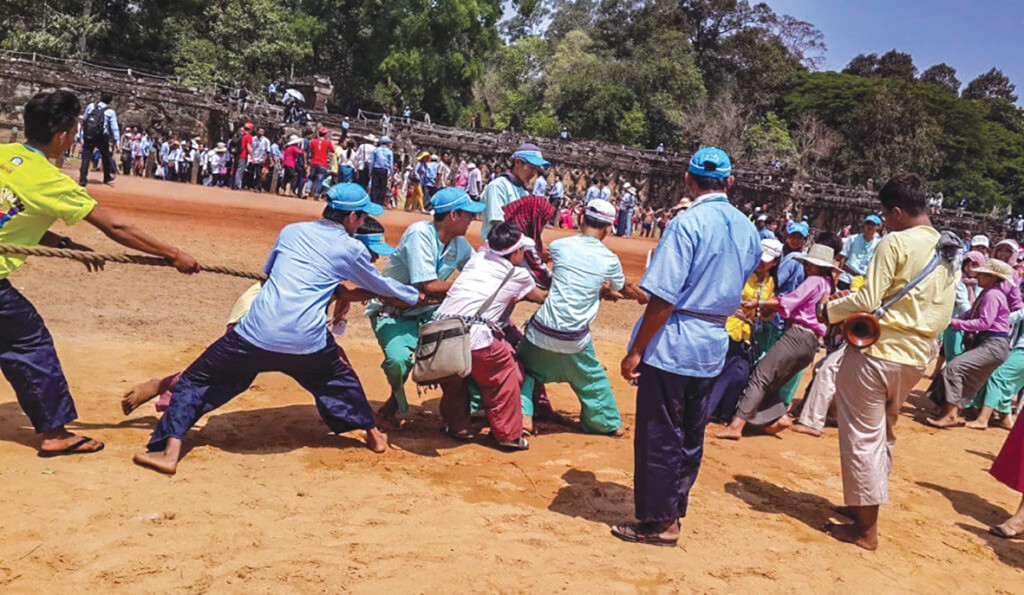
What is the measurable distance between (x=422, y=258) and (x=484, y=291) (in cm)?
52

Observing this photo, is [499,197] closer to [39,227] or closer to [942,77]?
[39,227]

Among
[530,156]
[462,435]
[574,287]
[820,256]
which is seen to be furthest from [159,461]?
[820,256]

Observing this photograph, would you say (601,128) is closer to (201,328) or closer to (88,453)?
(201,328)

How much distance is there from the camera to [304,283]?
5090 mm

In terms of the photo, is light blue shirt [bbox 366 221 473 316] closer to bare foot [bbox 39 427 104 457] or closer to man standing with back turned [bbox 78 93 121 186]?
bare foot [bbox 39 427 104 457]

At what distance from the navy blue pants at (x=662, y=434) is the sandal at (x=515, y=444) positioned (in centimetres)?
148

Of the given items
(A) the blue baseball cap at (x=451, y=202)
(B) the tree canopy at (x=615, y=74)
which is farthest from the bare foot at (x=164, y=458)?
(B) the tree canopy at (x=615, y=74)

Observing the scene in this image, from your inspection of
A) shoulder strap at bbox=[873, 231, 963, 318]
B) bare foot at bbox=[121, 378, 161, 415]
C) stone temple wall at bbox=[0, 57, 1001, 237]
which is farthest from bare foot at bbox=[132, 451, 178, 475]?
stone temple wall at bbox=[0, 57, 1001, 237]

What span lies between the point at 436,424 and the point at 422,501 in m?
1.83

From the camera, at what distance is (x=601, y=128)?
46.8 meters

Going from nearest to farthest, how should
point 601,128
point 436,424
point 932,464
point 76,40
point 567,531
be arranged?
point 567,531 < point 436,424 < point 932,464 < point 76,40 < point 601,128

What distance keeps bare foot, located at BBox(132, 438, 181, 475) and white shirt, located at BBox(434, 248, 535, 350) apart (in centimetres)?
187

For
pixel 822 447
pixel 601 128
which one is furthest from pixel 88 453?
pixel 601 128

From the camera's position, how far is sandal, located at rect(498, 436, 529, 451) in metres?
5.91
